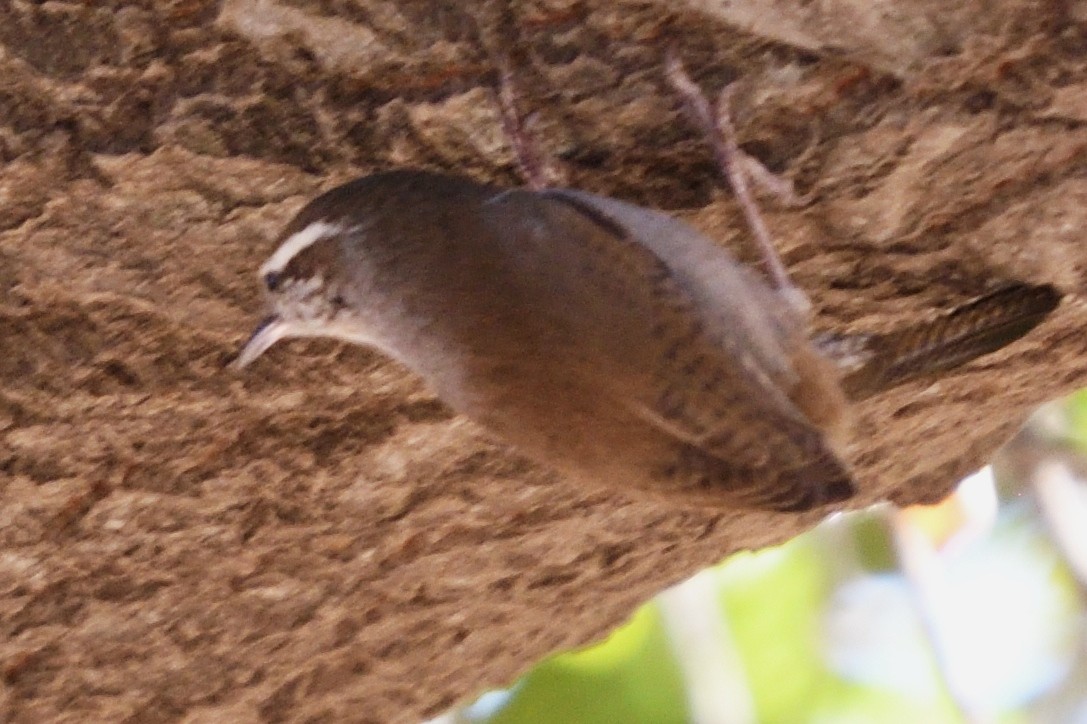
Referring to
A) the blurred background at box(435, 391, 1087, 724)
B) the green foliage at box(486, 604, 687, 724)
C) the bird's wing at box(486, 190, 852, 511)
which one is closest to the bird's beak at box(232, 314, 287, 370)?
the bird's wing at box(486, 190, 852, 511)

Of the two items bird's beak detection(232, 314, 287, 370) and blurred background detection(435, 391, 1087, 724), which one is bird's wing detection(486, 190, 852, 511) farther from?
blurred background detection(435, 391, 1087, 724)

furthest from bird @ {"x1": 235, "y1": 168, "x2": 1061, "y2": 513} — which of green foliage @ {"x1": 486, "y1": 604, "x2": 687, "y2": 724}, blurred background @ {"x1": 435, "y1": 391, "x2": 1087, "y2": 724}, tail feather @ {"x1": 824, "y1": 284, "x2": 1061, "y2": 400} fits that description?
green foliage @ {"x1": 486, "y1": 604, "x2": 687, "y2": 724}

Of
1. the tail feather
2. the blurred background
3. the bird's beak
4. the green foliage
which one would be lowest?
the green foliage

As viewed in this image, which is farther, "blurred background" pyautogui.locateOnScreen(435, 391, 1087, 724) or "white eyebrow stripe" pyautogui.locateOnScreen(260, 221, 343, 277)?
"blurred background" pyautogui.locateOnScreen(435, 391, 1087, 724)

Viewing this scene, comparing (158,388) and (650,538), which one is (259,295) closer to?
(158,388)

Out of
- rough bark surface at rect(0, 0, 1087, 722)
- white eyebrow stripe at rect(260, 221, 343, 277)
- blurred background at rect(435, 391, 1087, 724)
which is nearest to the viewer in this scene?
rough bark surface at rect(0, 0, 1087, 722)

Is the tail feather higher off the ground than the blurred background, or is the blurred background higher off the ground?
the tail feather

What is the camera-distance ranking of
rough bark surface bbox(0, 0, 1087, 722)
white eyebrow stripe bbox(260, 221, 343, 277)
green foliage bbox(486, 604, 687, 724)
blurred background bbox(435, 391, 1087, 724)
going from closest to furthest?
1. rough bark surface bbox(0, 0, 1087, 722)
2. white eyebrow stripe bbox(260, 221, 343, 277)
3. blurred background bbox(435, 391, 1087, 724)
4. green foliage bbox(486, 604, 687, 724)

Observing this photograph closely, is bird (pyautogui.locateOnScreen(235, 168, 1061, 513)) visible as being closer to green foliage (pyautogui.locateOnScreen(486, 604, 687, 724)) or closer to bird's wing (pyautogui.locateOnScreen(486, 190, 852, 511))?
bird's wing (pyautogui.locateOnScreen(486, 190, 852, 511))
